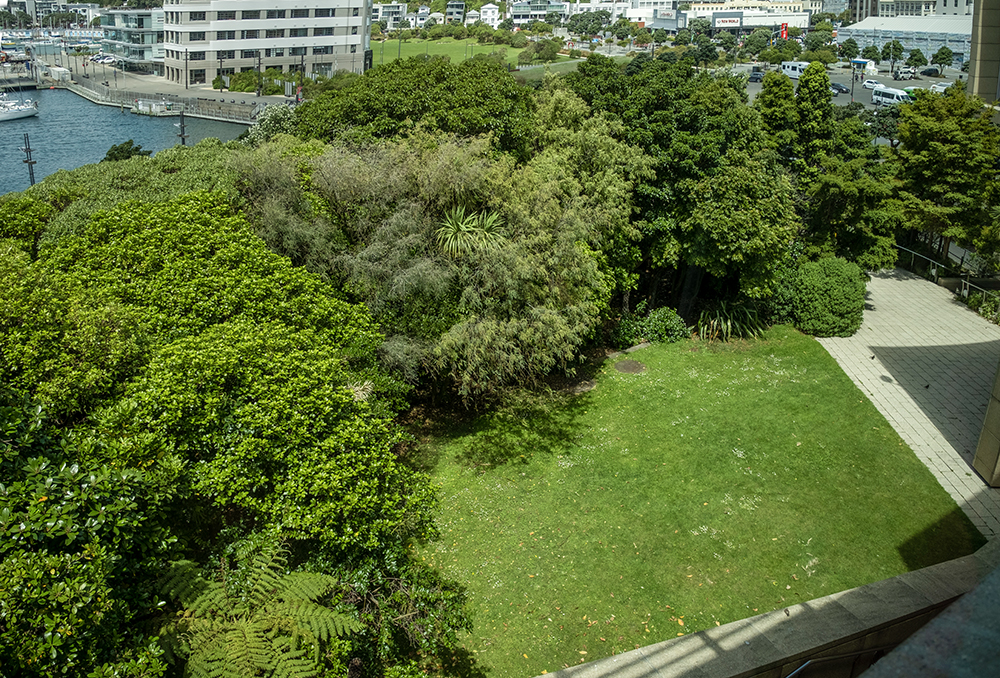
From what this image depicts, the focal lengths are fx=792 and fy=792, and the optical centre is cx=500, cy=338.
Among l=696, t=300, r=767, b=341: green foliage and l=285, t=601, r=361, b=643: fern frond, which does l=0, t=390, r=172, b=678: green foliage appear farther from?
l=696, t=300, r=767, b=341: green foliage

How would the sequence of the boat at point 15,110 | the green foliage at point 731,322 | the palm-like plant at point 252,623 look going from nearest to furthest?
the palm-like plant at point 252,623 → the green foliage at point 731,322 → the boat at point 15,110

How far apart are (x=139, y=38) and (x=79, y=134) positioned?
3673cm

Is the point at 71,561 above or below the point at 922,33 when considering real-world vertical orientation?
below

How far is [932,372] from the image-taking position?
65.2 ft

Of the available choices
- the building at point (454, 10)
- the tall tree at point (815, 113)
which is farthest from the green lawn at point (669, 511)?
the building at point (454, 10)

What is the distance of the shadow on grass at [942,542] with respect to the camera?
44.9 feet

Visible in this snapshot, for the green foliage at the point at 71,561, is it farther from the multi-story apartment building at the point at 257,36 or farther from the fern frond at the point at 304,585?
the multi-story apartment building at the point at 257,36

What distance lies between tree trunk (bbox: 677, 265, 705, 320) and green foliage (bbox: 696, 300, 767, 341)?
84 centimetres

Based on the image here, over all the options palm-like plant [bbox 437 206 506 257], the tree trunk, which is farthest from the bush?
palm-like plant [bbox 437 206 506 257]

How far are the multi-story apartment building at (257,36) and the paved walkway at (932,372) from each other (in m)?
78.7

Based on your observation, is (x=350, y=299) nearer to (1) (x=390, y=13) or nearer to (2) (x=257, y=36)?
(2) (x=257, y=36)

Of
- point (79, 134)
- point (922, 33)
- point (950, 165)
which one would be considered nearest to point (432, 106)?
point (950, 165)

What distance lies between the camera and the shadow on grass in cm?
1368

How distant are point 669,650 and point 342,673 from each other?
4587 mm
